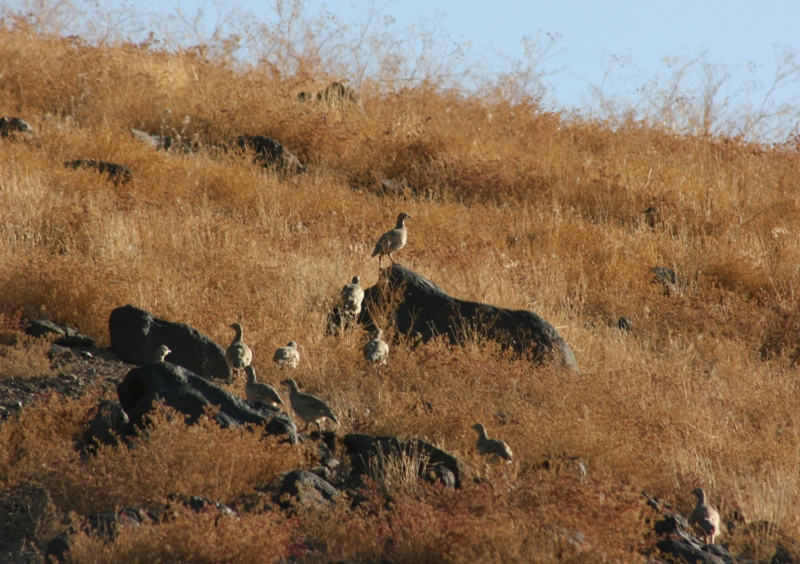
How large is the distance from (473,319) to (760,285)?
18.0 feet

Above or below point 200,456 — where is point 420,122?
above

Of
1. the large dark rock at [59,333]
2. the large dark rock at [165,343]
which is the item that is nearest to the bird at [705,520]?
the large dark rock at [165,343]

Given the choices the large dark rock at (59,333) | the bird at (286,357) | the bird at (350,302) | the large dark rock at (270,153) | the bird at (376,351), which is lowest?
the large dark rock at (59,333)

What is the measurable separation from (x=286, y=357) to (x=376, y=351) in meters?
0.89

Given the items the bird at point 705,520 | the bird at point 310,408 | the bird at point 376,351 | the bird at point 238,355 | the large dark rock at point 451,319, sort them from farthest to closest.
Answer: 1. the large dark rock at point 451,319
2. the bird at point 376,351
3. the bird at point 238,355
4. the bird at point 310,408
5. the bird at point 705,520

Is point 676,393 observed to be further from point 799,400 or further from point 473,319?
point 473,319

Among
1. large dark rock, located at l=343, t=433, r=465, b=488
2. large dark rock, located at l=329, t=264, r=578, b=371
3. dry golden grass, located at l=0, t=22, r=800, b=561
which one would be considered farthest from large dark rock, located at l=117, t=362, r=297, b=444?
large dark rock, located at l=329, t=264, r=578, b=371

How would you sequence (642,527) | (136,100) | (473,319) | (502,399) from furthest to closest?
(136,100)
(473,319)
(502,399)
(642,527)

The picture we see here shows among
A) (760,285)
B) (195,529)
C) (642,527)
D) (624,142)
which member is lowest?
(195,529)

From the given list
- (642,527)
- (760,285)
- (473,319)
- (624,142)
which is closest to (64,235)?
(473,319)

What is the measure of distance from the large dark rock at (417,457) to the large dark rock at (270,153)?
9559mm

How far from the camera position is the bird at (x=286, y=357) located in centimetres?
852

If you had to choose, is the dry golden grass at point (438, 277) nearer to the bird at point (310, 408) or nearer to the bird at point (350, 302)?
the bird at point (350, 302)

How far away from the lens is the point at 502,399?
8.13m
